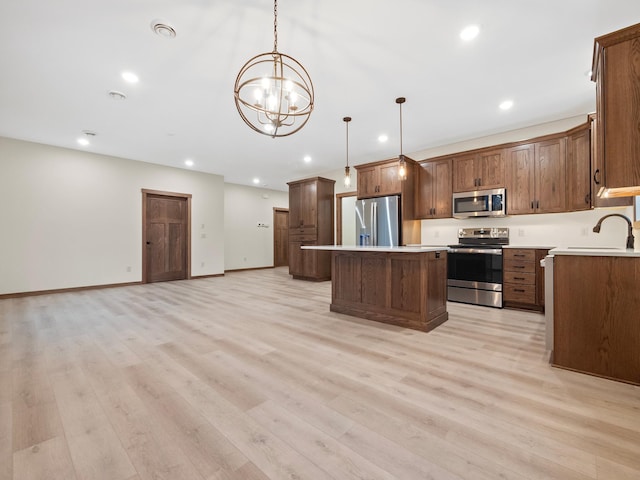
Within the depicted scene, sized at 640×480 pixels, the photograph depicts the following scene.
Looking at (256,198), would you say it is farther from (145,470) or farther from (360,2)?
(145,470)

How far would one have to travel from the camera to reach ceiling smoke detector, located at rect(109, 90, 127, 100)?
3.40 metres

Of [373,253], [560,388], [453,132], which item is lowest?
[560,388]

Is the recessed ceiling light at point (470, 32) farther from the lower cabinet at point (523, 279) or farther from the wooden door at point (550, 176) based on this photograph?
the lower cabinet at point (523, 279)

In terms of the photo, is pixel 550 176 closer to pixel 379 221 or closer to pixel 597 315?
pixel 379 221

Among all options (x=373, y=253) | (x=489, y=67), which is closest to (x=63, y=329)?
(x=373, y=253)

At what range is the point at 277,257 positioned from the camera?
9.91 metres

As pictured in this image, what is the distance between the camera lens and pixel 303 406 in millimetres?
1706

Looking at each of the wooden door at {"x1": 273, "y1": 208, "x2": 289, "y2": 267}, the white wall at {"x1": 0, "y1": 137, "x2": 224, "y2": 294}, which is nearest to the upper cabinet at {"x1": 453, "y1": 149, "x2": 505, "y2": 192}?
the white wall at {"x1": 0, "y1": 137, "x2": 224, "y2": 294}

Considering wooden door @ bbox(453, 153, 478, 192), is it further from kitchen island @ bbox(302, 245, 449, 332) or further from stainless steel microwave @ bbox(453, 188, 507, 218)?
kitchen island @ bbox(302, 245, 449, 332)

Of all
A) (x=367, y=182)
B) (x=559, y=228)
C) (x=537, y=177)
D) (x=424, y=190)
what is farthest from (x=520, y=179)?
(x=367, y=182)

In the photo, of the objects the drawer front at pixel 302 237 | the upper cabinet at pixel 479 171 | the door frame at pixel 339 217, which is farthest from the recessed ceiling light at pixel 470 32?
the drawer front at pixel 302 237

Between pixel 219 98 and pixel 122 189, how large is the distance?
12.7 feet

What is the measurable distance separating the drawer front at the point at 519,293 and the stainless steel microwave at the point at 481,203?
113cm

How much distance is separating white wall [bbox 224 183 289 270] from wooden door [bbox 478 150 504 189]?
260 inches
